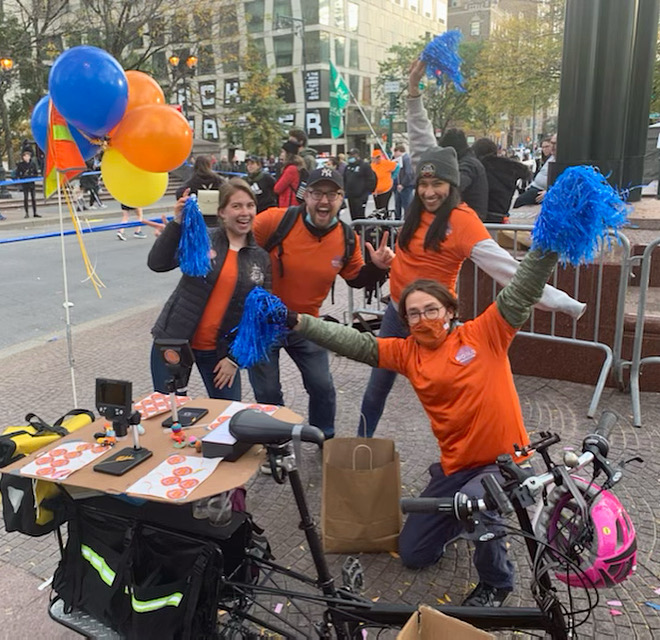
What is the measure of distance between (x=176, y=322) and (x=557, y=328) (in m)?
3.35

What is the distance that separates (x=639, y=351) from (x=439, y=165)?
2.54 meters

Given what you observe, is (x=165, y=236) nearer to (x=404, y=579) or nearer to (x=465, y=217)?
(x=465, y=217)

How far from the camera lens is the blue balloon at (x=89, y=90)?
10.5ft

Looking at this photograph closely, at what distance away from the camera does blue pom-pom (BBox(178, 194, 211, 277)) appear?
3.20 m

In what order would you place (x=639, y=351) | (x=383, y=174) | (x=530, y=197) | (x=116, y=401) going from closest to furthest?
(x=116, y=401)
(x=639, y=351)
(x=530, y=197)
(x=383, y=174)

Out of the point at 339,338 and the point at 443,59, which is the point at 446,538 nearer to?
the point at 339,338

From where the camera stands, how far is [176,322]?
3.36m

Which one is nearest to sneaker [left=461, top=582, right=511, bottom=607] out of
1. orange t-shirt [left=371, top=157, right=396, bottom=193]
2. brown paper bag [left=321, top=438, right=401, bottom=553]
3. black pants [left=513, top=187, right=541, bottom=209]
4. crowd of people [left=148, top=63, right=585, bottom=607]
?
crowd of people [left=148, top=63, right=585, bottom=607]

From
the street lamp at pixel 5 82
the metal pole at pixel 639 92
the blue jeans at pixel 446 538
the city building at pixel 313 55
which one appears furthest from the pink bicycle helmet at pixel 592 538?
the city building at pixel 313 55

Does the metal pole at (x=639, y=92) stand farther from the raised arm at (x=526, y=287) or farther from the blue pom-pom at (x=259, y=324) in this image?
the blue pom-pom at (x=259, y=324)

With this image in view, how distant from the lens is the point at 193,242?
321 cm

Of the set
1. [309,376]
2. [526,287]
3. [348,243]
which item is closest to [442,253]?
[348,243]

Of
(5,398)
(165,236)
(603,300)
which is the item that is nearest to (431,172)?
(165,236)

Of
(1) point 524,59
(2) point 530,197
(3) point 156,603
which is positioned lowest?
(3) point 156,603
